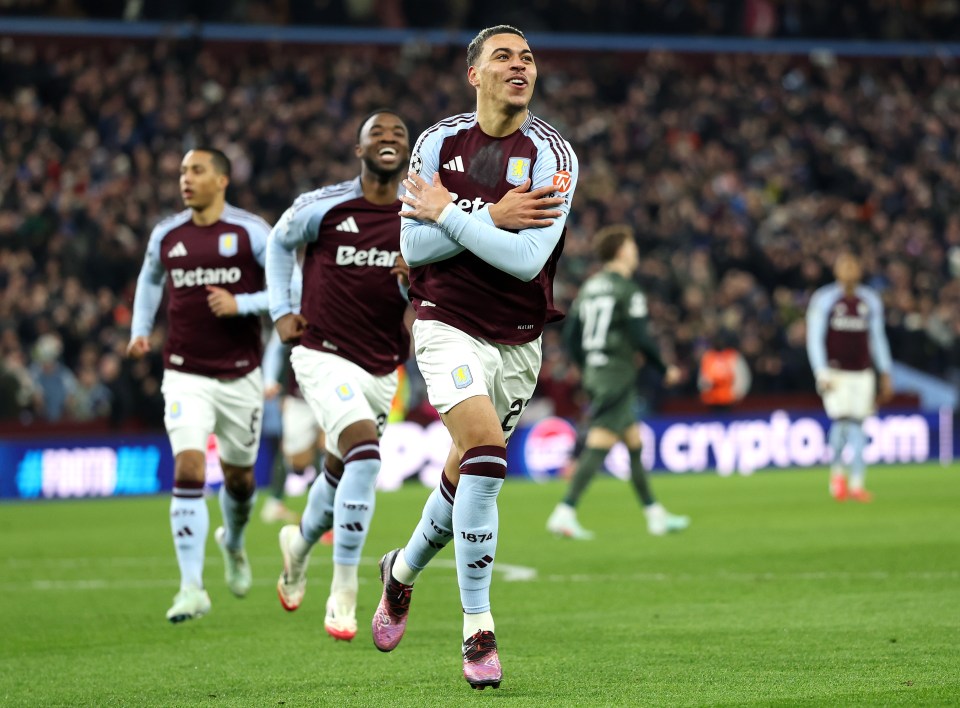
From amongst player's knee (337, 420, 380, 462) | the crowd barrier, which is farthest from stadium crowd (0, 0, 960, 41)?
player's knee (337, 420, 380, 462)

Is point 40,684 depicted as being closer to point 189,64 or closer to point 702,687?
point 702,687

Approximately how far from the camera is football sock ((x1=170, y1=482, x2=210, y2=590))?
8.91m

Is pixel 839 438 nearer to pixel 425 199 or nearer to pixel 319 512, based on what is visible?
pixel 319 512

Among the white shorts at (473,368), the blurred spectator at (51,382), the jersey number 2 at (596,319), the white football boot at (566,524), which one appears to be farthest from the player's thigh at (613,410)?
the blurred spectator at (51,382)

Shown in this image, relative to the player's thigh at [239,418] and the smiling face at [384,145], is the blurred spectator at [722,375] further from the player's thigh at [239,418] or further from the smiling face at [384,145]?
the smiling face at [384,145]

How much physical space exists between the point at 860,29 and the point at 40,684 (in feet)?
108

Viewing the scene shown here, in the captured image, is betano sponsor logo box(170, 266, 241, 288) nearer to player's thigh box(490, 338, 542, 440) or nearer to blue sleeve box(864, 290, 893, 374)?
player's thigh box(490, 338, 542, 440)

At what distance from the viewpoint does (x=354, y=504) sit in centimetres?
806

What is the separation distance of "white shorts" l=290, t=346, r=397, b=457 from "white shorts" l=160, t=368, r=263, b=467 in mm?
884

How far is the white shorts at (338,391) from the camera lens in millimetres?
8320

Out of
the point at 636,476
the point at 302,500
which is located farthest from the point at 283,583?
the point at 302,500

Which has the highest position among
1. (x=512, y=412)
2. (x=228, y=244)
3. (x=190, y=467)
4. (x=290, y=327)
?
(x=228, y=244)

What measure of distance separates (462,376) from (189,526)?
3181 millimetres

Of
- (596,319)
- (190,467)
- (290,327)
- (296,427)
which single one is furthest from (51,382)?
(290,327)
